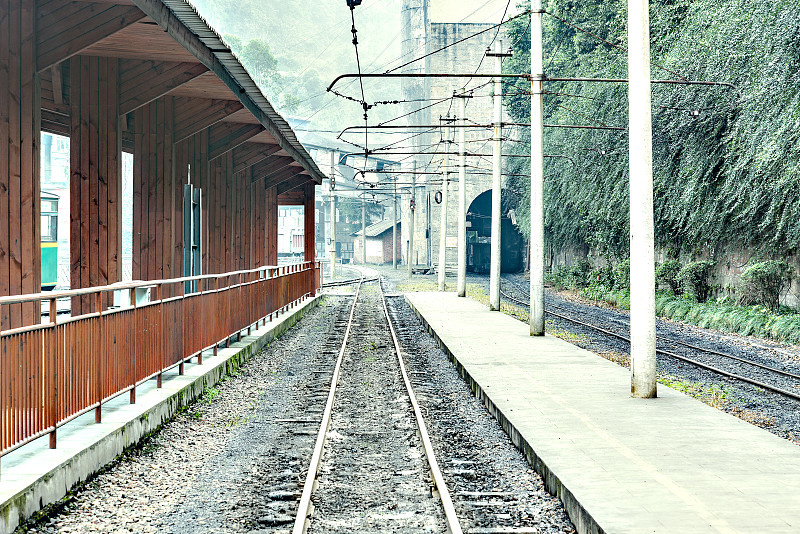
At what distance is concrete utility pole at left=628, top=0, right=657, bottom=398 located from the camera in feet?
31.4

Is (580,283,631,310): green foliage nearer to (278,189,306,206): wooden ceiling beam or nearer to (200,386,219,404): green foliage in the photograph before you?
(278,189,306,206): wooden ceiling beam

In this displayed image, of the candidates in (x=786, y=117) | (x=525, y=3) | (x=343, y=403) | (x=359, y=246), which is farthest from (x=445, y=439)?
(x=359, y=246)

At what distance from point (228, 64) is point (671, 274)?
55.1 ft

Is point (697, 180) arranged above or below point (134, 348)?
above

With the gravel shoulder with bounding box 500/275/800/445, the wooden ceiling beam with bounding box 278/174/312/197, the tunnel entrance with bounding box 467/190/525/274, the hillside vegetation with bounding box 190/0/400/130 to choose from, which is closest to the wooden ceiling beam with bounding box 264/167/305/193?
the wooden ceiling beam with bounding box 278/174/312/197

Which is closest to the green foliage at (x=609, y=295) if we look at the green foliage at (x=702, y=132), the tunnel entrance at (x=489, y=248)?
the green foliage at (x=702, y=132)

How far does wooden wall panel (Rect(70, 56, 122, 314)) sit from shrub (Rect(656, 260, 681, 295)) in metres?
17.7

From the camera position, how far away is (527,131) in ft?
152

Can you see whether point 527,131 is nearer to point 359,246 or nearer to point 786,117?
point 786,117

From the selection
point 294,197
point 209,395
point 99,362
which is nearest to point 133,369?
point 99,362

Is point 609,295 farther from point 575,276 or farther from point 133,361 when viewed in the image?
point 133,361

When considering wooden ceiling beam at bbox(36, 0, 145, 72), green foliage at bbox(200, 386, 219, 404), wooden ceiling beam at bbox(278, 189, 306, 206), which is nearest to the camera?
wooden ceiling beam at bbox(36, 0, 145, 72)

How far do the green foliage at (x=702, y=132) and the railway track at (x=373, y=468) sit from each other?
931cm

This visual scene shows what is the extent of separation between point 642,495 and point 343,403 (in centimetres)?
541
